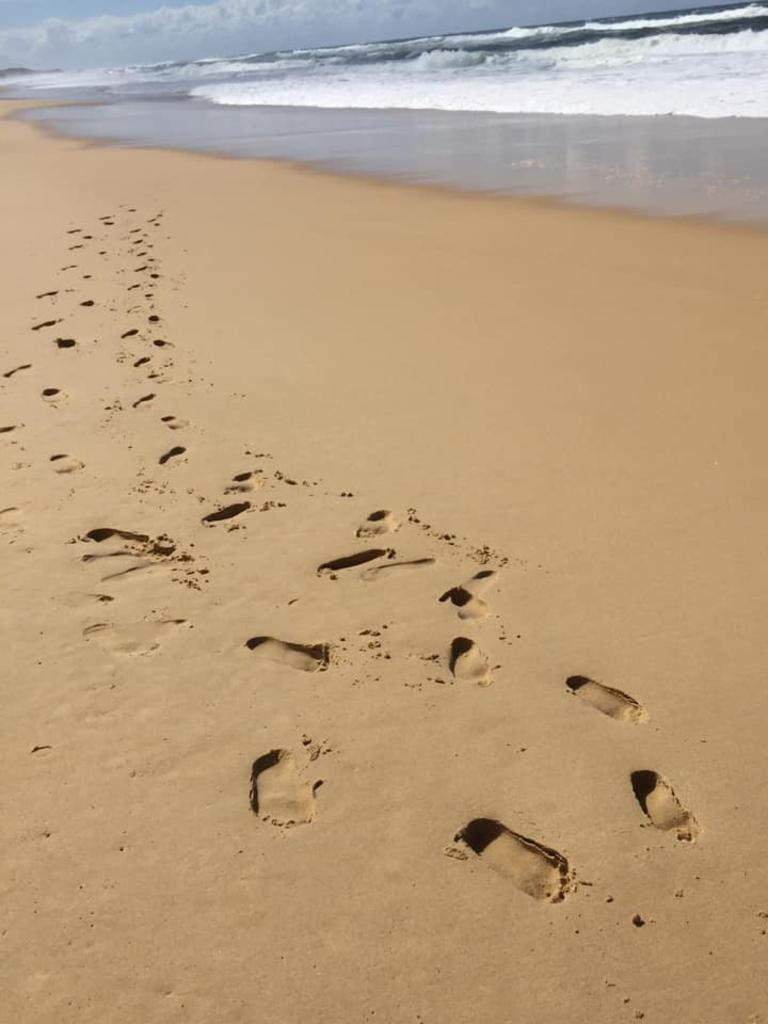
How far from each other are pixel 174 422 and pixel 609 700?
2316 millimetres

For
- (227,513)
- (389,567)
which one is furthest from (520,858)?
(227,513)

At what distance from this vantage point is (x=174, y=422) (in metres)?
3.75

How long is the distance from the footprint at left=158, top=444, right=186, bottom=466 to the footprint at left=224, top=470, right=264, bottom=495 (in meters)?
0.31

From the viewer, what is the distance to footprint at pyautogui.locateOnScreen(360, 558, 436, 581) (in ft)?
8.59

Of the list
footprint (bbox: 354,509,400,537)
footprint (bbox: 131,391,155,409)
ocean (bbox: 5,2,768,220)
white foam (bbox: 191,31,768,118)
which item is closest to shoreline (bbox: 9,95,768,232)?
ocean (bbox: 5,2,768,220)

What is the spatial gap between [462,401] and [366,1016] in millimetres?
2665

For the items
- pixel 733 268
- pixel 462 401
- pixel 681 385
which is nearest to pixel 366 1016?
pixel 462 401

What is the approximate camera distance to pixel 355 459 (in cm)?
335

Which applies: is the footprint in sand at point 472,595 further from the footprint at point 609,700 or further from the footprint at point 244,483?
the footprint at point 244,483

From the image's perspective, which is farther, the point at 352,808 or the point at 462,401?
the point at 462,401

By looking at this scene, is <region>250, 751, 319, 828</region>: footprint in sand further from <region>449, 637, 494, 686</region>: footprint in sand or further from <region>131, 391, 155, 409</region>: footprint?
<region>131, 391, 155, 409</region>: footprint

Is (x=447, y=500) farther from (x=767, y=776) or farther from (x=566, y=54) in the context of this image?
(x=566, y=54)

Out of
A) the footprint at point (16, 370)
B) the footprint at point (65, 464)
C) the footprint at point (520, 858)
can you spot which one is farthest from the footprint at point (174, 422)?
the footprint at point (520, 858)

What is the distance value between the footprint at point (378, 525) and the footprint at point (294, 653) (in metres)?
0.59
